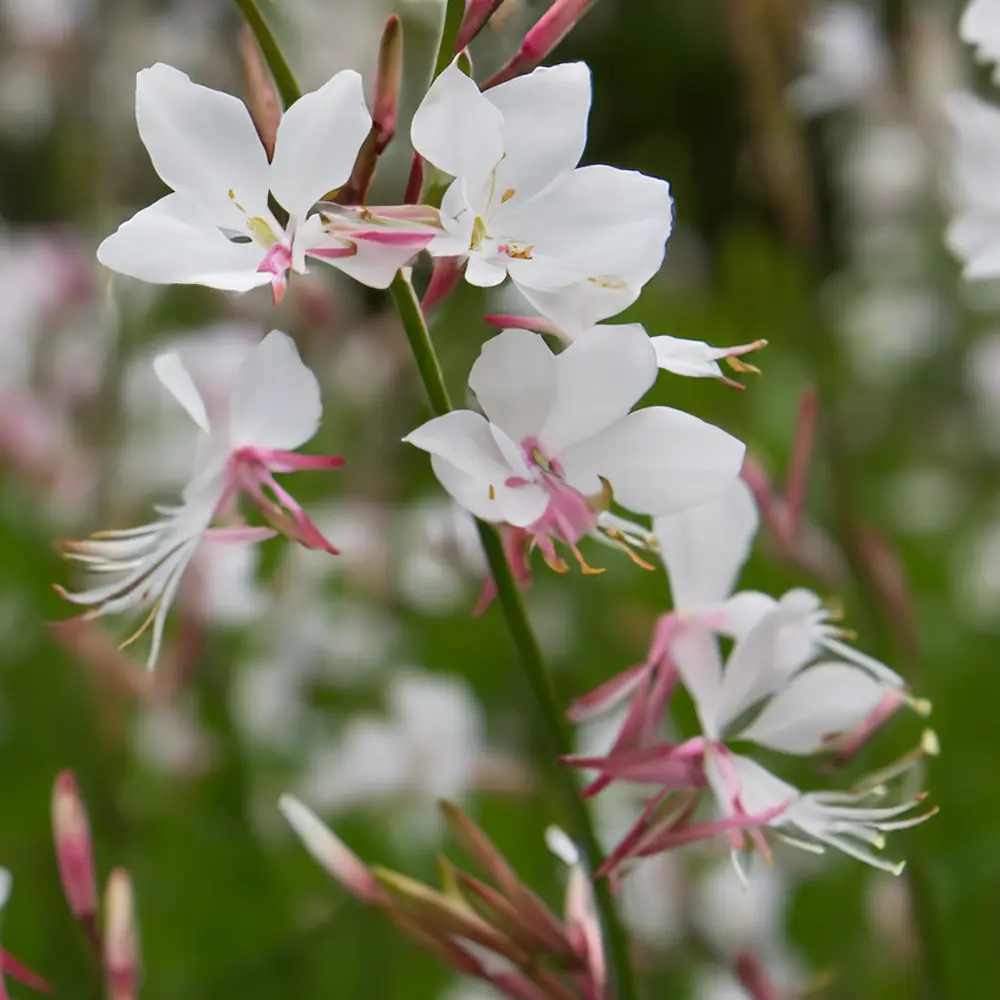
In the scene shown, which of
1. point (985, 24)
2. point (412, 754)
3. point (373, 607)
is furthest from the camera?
point (373, 607)

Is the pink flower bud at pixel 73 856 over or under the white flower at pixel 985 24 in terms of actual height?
under

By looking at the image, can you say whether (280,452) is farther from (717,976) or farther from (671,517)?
(717,976)

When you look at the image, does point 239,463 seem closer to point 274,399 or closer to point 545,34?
point 274,399

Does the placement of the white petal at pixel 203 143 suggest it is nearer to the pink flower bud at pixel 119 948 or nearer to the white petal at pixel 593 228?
the white petal at pixel 593 228

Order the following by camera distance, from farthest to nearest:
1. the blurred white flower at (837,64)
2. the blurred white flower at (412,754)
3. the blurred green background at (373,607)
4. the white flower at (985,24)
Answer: the blurred white flower at (837,64) → the blurred white flower at (412,754) → the blurred green background at (373,607) → the white flower at (985,24)

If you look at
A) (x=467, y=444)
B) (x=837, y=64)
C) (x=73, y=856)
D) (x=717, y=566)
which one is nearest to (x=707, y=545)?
(x=717, y=566)

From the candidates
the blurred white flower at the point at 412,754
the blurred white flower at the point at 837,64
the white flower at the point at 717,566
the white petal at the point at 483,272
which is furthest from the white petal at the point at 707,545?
the blurred white flower at the point at 837,64

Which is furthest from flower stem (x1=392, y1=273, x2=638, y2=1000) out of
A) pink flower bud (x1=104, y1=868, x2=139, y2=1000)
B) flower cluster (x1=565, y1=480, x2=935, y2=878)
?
pink flower bud (x1=104, y1=868, x2=139, y2=1000)
